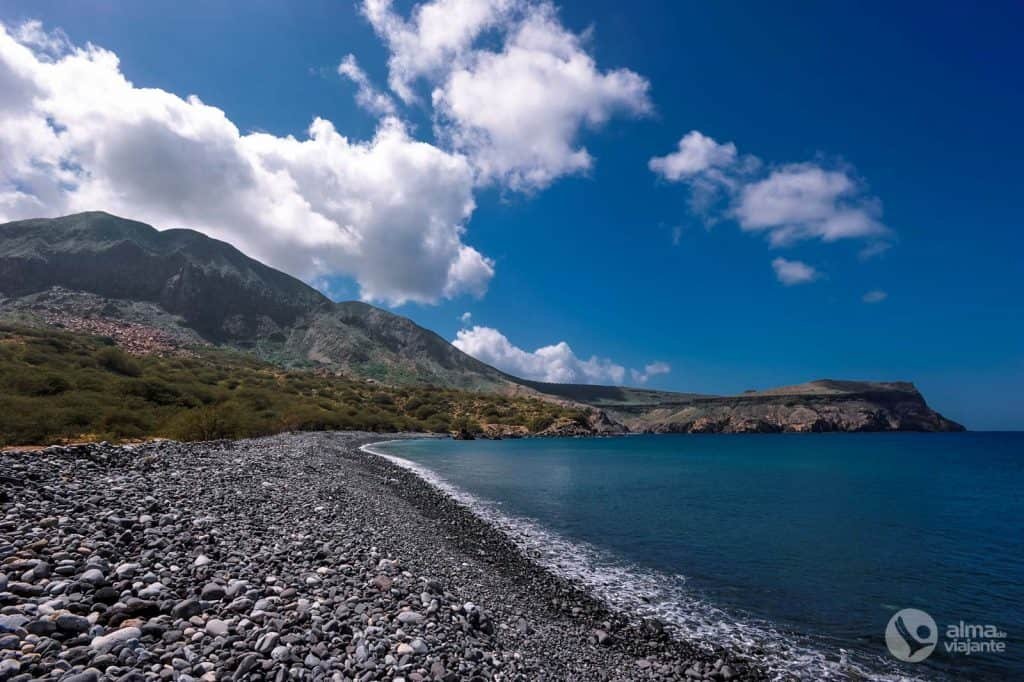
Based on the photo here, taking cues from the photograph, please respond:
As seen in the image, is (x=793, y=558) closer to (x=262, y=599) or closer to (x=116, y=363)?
(x=262, y=599)

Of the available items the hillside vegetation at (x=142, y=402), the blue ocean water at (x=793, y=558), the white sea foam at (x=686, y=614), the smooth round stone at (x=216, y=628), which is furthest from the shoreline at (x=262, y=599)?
the hillside vegetation at (x=142, y=402)

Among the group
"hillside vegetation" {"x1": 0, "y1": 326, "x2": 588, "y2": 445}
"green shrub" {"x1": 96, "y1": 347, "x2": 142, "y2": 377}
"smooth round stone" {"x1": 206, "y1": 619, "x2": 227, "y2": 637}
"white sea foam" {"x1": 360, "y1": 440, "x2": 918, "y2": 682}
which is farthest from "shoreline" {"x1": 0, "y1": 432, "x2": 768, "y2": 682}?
"green shrub" {"x1": 96, "y1": 347, "x2": 142, "y2": 377}

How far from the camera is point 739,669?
415 inches

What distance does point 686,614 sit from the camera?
13656mm

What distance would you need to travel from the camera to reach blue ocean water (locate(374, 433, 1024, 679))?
12.5 metres

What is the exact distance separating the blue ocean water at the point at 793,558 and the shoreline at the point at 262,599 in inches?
107

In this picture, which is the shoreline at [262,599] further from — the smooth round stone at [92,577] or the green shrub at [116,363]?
the green shrub at [116,363]

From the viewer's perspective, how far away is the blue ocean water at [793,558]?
1245 cm

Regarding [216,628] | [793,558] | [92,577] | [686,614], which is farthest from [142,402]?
[793,558]

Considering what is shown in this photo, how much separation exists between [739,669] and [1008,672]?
23.9 feet

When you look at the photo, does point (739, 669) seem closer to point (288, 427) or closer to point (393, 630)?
point (393, 630)

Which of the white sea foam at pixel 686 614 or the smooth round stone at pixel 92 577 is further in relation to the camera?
the white sea foam at pixel 686 614

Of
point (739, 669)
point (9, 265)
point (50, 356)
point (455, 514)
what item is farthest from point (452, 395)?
point (9, 265)

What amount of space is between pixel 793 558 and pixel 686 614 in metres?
9.79
